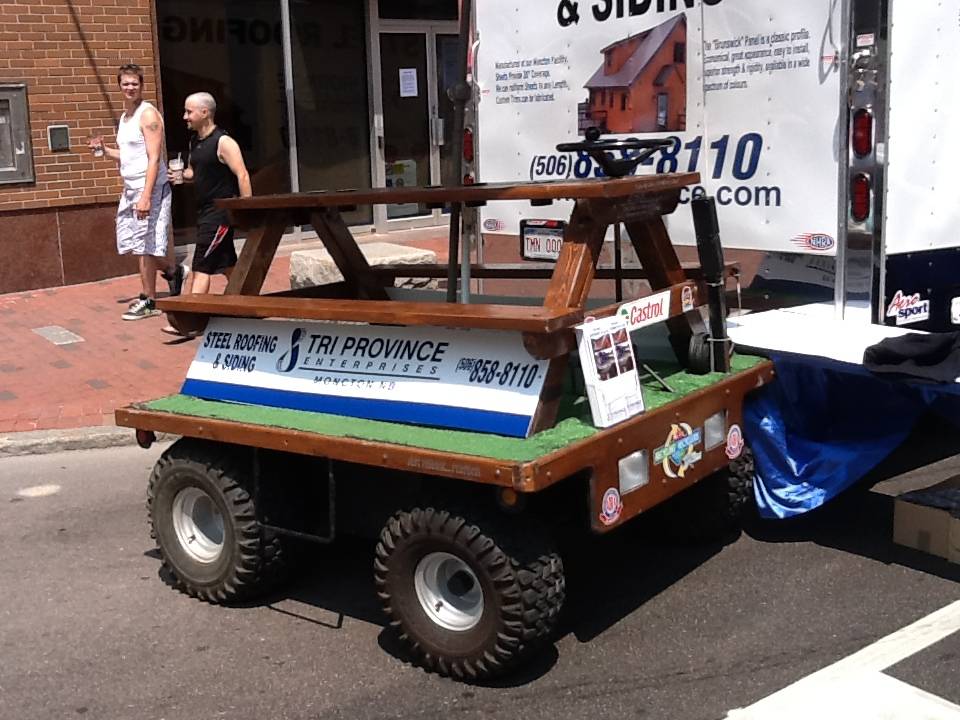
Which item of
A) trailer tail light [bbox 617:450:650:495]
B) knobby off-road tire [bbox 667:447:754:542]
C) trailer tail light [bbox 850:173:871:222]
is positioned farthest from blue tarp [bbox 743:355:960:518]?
trailer tail light [bbox 617:450:650:495]

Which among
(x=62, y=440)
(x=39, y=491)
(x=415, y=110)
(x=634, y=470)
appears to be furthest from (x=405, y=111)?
(x=634, y=470)

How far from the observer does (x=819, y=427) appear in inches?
208

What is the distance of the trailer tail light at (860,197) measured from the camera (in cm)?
517

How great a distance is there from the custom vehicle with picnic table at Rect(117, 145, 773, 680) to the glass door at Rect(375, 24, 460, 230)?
872 centimetres

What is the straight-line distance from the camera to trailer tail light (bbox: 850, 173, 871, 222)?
17.0ft

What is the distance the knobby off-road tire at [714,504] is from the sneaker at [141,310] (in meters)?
5.85

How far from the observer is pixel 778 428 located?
5.07m

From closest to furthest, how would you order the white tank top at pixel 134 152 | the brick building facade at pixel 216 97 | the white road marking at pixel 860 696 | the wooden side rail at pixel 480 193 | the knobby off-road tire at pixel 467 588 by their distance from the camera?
the white road marking at pixel 860 696 → the knobby off-road tire at pixel 467 588 → the wooden side rail at pixel 480 193 → the white tank top at pixel 134 152 → the brick building facade at pixel 216 97

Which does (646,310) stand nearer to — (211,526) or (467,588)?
(467,588)

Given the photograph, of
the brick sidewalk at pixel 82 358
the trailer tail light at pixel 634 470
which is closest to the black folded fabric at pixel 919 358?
the trailer tail light at pixel 634 470

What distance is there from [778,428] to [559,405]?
4.35 ft

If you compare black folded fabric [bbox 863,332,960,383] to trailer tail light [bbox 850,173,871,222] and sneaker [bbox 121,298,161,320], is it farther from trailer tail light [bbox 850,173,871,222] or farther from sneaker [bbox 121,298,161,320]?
sneaker [bbox 121,298,161,320]

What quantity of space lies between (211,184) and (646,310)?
501cm

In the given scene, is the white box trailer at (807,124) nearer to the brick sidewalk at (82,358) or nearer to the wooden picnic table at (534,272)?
the wooden picnic table at (534,272)
